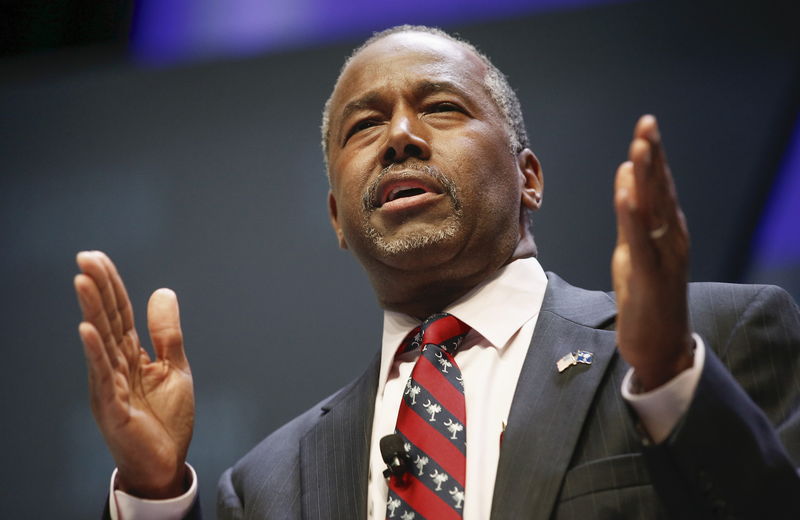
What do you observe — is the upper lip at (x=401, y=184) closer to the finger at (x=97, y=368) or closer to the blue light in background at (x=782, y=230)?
the finger at (x=97, y=368)

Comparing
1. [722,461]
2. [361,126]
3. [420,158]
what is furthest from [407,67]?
[722,461]

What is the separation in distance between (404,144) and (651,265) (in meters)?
0.82

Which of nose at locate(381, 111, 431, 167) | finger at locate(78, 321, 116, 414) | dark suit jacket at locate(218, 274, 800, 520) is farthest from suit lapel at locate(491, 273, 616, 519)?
finger at locate(78, 321, 116, 414)

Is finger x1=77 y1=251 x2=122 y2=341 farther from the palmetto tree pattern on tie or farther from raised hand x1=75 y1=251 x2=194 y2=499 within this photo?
the palmetto tree pattern on tie

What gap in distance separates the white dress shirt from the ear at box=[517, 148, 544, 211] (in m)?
0.21

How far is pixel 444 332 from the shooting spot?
1.71 metres

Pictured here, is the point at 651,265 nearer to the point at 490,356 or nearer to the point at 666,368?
the point at 666,368

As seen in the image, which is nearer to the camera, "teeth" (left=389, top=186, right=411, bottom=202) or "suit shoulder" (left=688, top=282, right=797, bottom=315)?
"suit shoulder" (left=688, top=282, right=797, bottom=315)

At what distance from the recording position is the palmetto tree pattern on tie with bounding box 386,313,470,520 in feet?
4.61

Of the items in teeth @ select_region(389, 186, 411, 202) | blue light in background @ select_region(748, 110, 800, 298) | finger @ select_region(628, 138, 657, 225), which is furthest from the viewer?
blue light in background @ select_region(748, 110, 800, 298)

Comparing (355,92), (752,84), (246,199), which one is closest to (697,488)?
(355,92)

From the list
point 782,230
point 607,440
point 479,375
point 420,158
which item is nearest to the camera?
point 607,440

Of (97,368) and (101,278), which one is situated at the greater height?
(101,278)

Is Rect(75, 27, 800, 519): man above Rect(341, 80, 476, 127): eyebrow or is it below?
below
